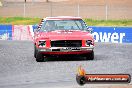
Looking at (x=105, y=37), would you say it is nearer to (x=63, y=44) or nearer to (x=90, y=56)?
(x=90, y=56)

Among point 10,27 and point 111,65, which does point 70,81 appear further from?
point 10,27

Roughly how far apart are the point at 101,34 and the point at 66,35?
556 inches

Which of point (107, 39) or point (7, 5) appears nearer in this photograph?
point (107, 39)

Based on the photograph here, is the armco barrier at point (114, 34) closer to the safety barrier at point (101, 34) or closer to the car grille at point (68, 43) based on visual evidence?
the safety barrier at point (101, 34)

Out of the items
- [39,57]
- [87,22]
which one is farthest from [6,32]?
[39,57]

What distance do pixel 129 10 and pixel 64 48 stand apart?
41.3 meters

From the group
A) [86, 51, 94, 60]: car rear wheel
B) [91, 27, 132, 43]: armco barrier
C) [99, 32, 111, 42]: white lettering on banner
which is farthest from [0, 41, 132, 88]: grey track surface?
[99, 32, 111, 42]: white lettering on banner

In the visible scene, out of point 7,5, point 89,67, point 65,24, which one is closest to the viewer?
point 89,67

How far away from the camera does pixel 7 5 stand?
67875mm

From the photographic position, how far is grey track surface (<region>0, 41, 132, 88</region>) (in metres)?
14.1

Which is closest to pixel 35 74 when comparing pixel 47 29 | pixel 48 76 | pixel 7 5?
pixel 48 76

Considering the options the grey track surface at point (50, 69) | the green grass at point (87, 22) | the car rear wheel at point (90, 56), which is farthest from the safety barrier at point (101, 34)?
the car rear wheel at point (90, 56)

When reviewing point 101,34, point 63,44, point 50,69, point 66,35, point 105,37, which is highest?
point 66,35

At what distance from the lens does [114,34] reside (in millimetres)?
Answer: 32969
